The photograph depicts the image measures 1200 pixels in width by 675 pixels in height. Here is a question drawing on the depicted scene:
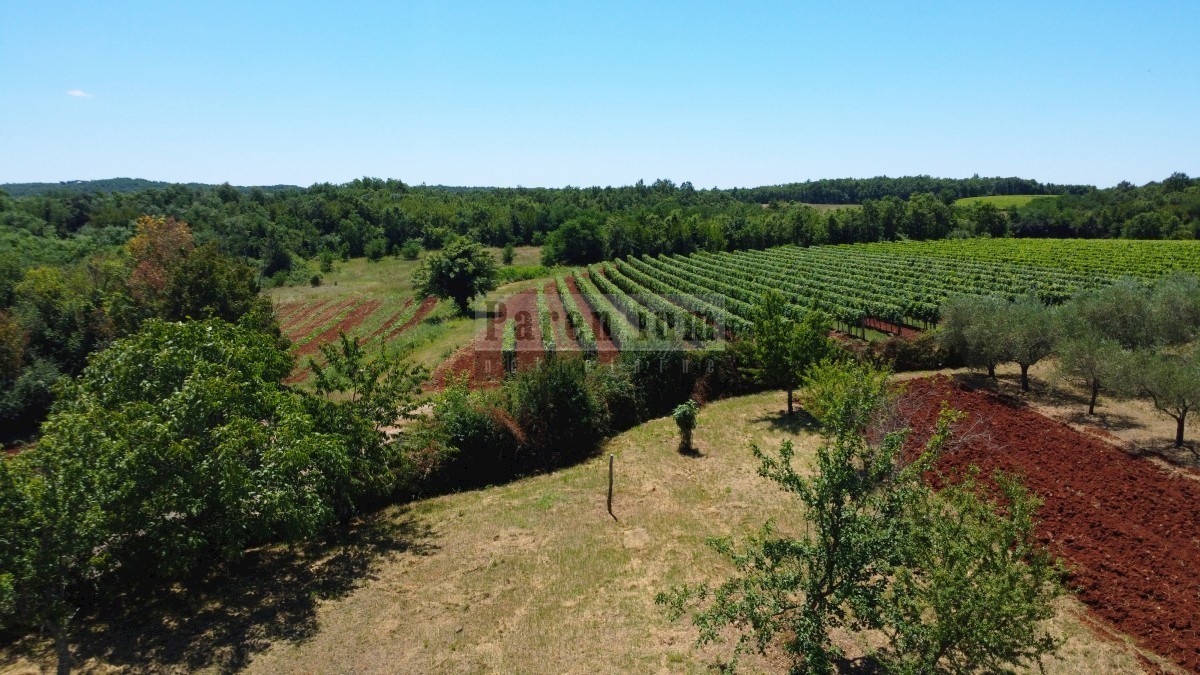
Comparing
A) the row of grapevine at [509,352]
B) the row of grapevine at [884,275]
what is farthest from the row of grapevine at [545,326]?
the row of grapevine at [884,275]

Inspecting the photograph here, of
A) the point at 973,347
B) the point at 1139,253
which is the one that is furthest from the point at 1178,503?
the point at 1139,253

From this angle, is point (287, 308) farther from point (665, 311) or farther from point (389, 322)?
point (665, 311)

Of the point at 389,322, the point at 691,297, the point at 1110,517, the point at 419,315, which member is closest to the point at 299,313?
the point at 389,322

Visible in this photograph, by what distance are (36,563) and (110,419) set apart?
10.6ft

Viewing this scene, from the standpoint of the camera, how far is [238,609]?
14102 mm

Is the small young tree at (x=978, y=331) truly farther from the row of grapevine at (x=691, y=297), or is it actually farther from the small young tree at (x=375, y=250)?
the small young tree at (x=375, y=250)

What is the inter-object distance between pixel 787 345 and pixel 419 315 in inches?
1612

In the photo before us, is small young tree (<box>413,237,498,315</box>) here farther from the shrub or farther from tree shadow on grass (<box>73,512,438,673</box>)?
tree shadow on grass (<box>73,512,438,673</box>)

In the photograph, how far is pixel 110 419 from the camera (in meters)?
12.5

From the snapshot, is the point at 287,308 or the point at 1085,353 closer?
the point at 1085,353

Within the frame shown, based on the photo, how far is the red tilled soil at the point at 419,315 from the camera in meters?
50.3

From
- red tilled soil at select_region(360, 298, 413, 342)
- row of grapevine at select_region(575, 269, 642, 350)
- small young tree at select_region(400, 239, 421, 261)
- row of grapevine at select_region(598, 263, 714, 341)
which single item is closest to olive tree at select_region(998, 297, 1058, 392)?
row of grapevine at select_region(598, 263, 714, 341)

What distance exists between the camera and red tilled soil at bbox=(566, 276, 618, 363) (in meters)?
33.2

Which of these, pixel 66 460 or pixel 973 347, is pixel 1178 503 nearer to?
pixel 973 347
